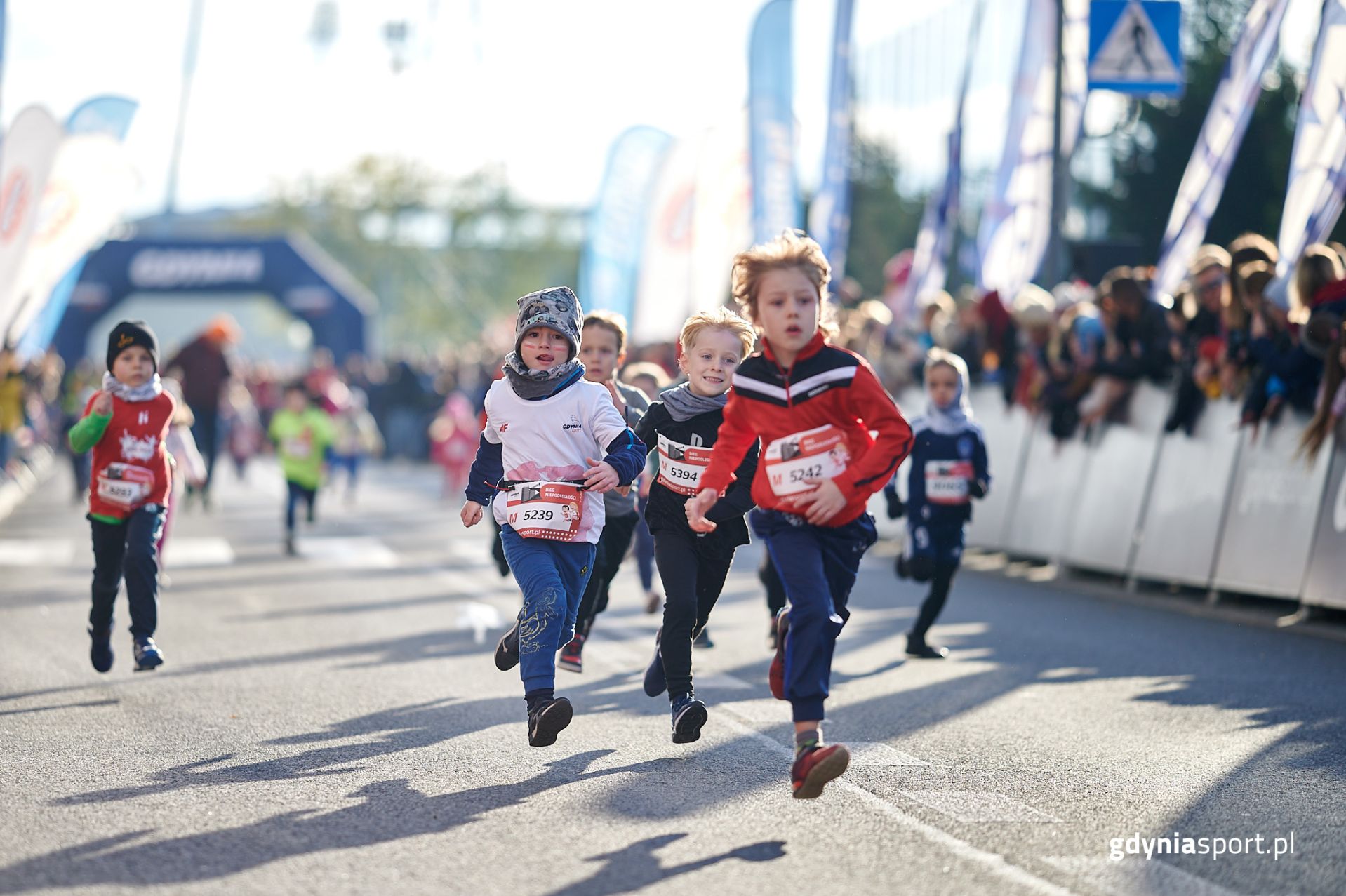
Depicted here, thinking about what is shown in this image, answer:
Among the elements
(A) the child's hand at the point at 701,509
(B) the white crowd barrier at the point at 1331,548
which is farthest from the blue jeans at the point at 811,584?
(B) the white crowd barrier at the point at 1331,548

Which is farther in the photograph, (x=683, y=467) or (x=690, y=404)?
(x=690, y=404)

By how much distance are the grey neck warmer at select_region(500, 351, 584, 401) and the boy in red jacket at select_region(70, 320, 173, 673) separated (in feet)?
8.92

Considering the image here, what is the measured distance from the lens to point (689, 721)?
21.6 feet

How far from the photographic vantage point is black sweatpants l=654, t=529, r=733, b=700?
6.90 meters

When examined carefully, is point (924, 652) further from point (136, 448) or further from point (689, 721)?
point (136, 448)

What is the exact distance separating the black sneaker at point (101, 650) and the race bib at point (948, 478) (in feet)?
14.4

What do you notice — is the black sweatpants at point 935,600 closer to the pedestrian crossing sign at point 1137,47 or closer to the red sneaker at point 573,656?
the red sneaker at point 573,656

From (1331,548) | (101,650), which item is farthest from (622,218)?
(101,650)

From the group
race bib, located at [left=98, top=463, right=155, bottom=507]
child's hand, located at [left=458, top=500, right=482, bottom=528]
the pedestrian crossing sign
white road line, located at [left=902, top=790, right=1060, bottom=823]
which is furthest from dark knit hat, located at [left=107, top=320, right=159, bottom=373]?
the pedestrian crossing sign

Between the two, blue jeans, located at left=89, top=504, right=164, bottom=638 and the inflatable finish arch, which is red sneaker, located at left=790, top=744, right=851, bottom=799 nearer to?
blue jeans, located at left=89, top=504, right=164, bottom=638

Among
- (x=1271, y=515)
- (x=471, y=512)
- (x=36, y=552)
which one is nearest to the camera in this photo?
(x=471, y=512)

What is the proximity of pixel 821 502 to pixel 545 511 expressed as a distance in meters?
1.31

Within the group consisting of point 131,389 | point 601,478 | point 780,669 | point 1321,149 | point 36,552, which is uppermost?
point 1321,149

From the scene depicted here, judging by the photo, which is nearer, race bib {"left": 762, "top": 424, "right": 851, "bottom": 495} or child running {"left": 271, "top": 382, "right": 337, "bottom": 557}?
race bib {"left": 762, "top": 424, "right": 851, "bottom": 495}
